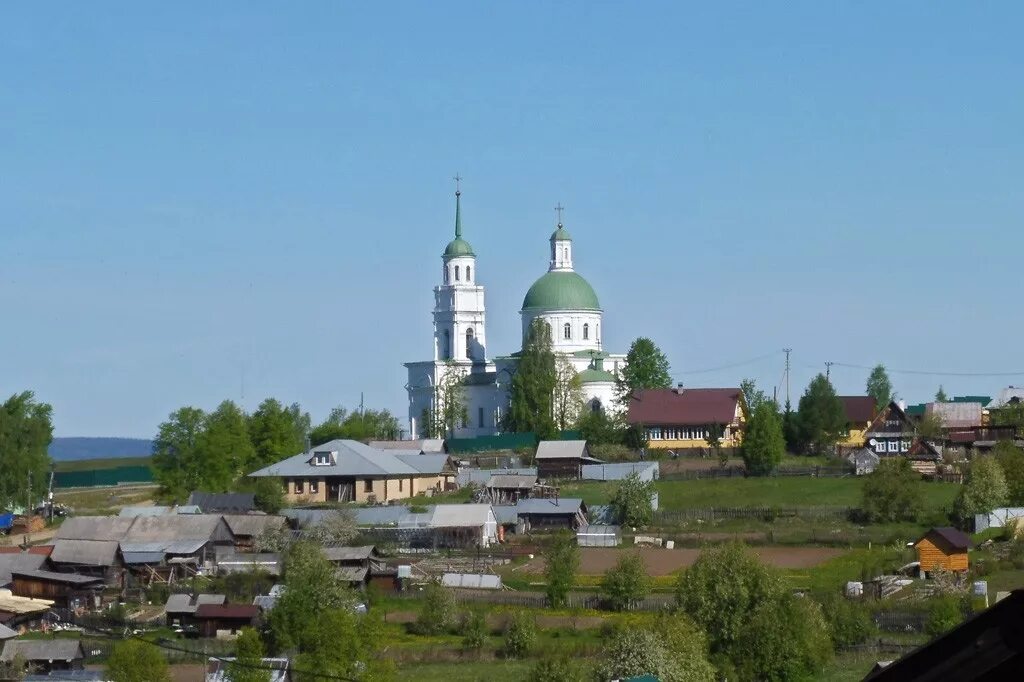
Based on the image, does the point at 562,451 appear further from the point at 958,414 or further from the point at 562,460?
the point at 958,414

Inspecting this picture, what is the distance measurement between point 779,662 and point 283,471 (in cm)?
3845

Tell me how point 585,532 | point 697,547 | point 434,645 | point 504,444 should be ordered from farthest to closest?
point 504,444 < point 585,532 < point 697,547 < point 434,645

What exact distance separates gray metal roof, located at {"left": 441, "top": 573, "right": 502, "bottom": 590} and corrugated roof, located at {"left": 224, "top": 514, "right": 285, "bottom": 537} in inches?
429

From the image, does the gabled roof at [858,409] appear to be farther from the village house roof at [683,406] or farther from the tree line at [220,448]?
the tree line at [220,448]

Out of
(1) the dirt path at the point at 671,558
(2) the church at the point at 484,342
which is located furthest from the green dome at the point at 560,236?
(1) the dirt path at the point at 671,558

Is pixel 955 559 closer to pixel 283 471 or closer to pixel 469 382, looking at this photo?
pixel 283 471

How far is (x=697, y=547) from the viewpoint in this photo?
5112cm

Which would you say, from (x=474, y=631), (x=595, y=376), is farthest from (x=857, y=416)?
(x=474, y=631)

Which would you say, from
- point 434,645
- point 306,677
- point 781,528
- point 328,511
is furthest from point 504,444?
point 306,677

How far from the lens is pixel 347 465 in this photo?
67.4m

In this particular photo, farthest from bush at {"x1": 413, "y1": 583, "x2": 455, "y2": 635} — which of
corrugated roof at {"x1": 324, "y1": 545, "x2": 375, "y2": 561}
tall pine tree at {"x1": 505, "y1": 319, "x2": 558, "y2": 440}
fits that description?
tall pine tree at {"x1": 505, "y1": 319, "x2": 558, "y2": 440}

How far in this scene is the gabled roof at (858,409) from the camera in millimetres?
85562

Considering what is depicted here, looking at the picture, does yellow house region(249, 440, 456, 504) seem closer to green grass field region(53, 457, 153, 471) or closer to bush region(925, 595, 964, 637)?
bush region(925, 595, 964, 637)

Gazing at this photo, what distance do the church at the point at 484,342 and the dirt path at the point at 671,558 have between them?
39208 millimetres
